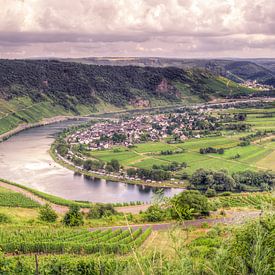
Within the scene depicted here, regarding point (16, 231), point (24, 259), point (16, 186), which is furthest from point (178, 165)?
point (24, 259)

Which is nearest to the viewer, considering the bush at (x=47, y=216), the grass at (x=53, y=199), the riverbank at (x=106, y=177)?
the bush at (x=47, y=216)

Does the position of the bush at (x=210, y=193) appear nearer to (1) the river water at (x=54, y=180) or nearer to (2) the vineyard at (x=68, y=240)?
(1) the river water at (x=54, y=180)

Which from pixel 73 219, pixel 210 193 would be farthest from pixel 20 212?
pixel 210 193

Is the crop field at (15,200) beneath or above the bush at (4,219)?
beneath

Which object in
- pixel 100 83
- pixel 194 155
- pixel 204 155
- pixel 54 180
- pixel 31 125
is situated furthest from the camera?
pixel 100 83

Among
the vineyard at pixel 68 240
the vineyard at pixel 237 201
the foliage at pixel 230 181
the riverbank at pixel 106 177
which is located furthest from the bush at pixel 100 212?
the foliage at pixel 230 181

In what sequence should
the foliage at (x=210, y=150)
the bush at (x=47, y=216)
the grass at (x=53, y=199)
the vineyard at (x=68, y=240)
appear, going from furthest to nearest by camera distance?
1. the foliage at (x=210, y=150)
2. the grass at (x=53, y=199)
3. the bush at (x=47, y=216)
4. the vineyard at (x=68, y=240)

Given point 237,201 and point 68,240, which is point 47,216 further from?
point 237,201
